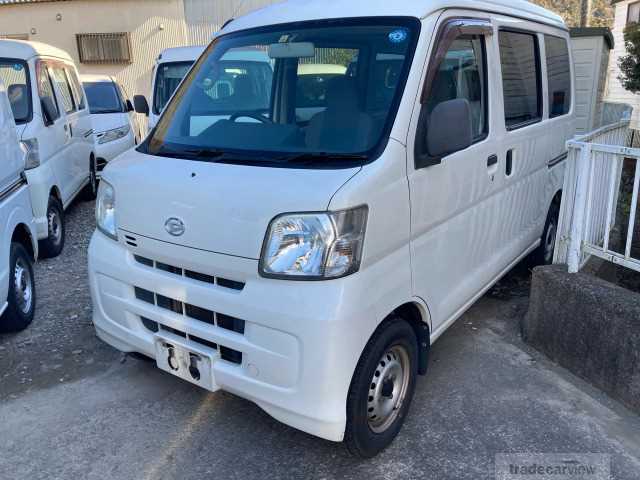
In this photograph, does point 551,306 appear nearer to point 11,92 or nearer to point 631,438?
point 631,438

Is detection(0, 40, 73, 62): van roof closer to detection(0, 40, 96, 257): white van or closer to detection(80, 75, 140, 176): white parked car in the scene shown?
detection(0, 40, 96, 257): white van

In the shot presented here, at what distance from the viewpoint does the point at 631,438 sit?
289cm

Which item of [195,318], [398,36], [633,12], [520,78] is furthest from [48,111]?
[633,12]

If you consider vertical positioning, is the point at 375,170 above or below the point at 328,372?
above

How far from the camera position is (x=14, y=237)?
4.26 m

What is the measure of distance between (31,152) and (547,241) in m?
4.80

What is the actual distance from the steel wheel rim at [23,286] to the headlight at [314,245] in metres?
2.54

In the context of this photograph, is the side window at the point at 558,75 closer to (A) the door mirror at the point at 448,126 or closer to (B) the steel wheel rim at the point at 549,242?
(B) the steel wheel rim at the point at 549,242

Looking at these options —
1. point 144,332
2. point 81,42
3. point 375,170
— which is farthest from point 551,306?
point 81,42

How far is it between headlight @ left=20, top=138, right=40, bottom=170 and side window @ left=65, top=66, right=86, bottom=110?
2148mm

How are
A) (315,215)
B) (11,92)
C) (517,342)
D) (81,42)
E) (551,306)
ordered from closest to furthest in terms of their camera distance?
(315,215) < (551,306) < (517,342) < (11,92) < (81,42)

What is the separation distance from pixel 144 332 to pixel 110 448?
0.60 metres

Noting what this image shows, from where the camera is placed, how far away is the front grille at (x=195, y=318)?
2449 millimetres

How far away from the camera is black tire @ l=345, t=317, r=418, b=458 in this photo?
2453 mm
